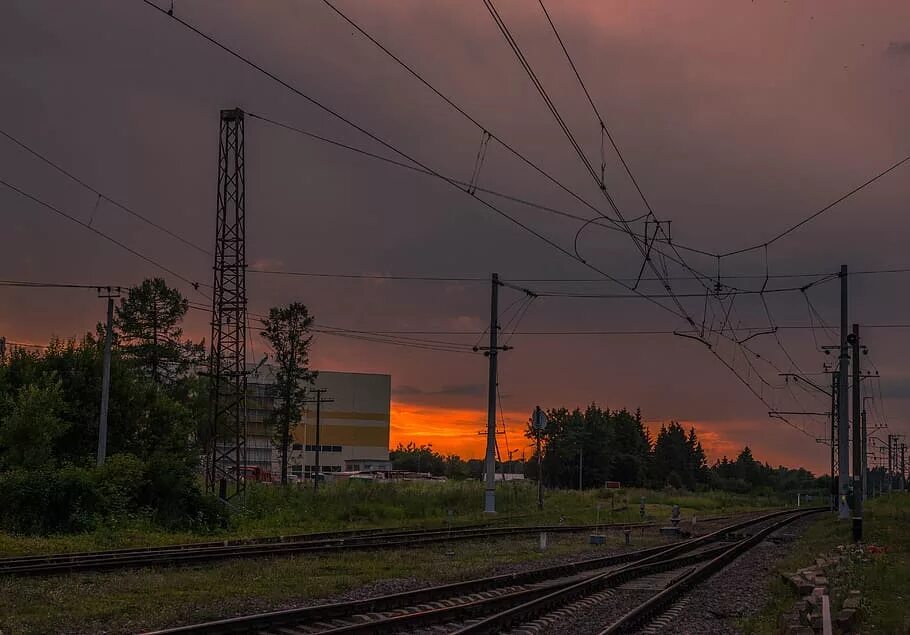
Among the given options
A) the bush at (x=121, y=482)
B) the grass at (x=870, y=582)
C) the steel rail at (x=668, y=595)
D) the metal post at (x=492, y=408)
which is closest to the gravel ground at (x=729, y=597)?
the steel rail at (x=668, y=595)

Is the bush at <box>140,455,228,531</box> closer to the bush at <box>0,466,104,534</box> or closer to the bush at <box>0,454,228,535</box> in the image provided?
the bush at <box>0,454,228,535</box>

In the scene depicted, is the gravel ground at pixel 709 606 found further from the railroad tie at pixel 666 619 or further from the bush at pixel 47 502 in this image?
the bush at pixel 47 502

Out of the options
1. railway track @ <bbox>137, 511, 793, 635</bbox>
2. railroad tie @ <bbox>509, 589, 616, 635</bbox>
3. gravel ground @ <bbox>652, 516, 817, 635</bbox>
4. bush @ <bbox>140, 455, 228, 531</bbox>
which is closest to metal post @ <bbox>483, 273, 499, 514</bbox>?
bush @ <bbox>140, 455, 228, 531</bbox>

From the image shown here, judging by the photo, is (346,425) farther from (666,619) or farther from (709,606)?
(666,619)

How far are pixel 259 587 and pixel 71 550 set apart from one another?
481 inches

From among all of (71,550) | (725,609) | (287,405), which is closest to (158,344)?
(287,405)

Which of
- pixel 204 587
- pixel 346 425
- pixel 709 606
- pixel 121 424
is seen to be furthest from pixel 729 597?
pixel 346 425

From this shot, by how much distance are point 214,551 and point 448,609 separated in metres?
13.0

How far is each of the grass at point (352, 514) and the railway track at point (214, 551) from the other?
2.83m

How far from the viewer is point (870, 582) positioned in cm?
2020

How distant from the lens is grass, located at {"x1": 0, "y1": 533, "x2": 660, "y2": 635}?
1524 centimetres

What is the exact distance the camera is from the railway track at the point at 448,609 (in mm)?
14258

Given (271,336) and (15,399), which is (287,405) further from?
(15,399)

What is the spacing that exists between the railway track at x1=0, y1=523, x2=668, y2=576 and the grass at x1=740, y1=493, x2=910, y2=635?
11411 millimetres
